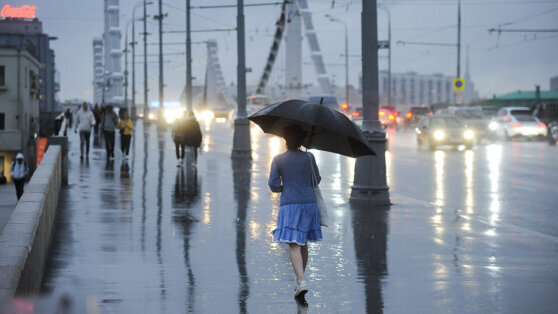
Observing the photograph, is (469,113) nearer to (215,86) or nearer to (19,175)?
(19,175)

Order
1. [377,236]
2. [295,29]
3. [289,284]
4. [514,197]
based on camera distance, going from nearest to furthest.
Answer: [289,284] < [377,236] < [514,197] < [295,29]

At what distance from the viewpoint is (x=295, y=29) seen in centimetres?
12369

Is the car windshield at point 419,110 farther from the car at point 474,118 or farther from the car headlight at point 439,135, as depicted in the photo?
the car headlight at point 439,135

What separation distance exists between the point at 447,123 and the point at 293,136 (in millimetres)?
30224

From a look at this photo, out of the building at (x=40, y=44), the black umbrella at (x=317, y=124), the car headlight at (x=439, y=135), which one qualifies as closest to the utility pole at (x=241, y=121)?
the car headlight at (x=439, y=135)

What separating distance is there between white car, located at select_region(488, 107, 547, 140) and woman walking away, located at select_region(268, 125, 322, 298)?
1602 inches

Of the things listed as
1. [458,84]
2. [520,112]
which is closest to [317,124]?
[520,112]

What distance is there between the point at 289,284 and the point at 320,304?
2.77 feet

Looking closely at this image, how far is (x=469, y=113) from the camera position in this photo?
4856cm

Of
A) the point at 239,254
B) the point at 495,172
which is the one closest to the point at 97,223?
the point at 239,254

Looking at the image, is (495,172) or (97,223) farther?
(495,172)

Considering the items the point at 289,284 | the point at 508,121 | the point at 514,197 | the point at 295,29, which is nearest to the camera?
the point at 289,284

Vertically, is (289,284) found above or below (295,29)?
below

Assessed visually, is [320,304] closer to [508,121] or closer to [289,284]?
[289,284]
